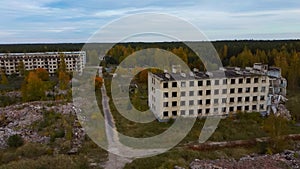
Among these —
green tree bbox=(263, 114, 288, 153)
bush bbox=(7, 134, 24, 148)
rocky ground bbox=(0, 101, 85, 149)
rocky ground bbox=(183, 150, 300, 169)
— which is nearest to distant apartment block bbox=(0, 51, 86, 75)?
rocky ground bbox=(0, 101, 85, 149)

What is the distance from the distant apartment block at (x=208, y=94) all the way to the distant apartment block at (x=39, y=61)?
44.4m

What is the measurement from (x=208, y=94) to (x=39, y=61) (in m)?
53.1

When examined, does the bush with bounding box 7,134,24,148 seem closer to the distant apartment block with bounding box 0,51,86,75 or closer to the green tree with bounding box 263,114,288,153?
the green tree with bounding box 263,114,288,153

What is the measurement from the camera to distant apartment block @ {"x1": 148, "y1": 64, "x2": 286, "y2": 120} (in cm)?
2952

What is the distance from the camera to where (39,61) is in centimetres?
7088

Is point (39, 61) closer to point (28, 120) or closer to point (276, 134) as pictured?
point (28, 120)

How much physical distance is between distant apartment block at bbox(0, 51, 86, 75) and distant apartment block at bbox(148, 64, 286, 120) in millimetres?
44404

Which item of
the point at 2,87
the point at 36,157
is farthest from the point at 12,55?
the point at 36,157

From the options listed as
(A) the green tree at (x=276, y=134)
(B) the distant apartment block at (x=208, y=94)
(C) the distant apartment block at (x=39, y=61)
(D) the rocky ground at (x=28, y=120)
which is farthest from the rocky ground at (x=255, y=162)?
(C) the distant apartment block at (x=39, y=61)

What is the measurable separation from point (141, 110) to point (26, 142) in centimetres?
1331

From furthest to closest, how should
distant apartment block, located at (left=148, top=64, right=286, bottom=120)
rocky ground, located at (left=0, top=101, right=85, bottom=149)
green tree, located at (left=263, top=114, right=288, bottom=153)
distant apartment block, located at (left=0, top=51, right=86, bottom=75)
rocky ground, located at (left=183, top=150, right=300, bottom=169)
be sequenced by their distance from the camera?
distant apartment block, located at (left=0, top=51, right=86, bottom=75)
distant apartment block, located at (left=148, top=64, right=286, bottom=120)
rocky ground, located at (left=0, top=101, right=85, bottom=149)
green tree, located at (left=263, top=114, right=288, bottom=153)
rocky ground, located at (left=183, top=150, right=300, bottom=169)

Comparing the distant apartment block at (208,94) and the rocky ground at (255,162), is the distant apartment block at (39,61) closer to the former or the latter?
the distant apartment block at (208,94)

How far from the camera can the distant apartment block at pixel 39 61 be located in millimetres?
69875

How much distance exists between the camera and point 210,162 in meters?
19.9
